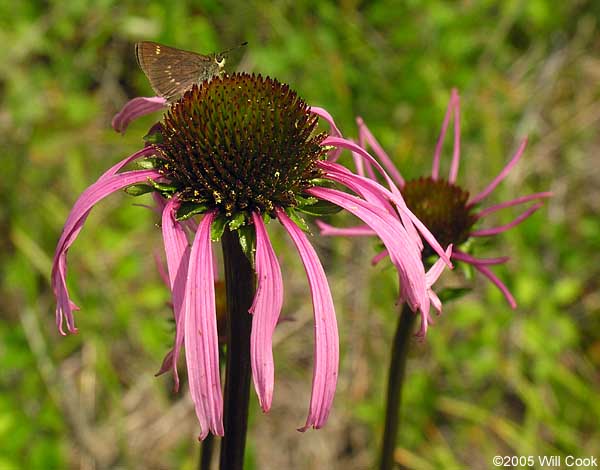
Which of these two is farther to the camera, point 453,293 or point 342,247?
point 342,247

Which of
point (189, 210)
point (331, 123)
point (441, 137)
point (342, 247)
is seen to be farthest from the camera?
point (342, 247)

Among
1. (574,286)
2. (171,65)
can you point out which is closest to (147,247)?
(574,286)

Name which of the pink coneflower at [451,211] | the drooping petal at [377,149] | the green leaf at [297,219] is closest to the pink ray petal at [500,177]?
the pink coneflower at [451,211]

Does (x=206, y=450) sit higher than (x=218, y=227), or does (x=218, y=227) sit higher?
(x=218, y=227)

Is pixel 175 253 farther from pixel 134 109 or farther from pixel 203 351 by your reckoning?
pixel 134 109

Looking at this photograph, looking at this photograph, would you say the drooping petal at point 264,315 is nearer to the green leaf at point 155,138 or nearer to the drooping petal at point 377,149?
the green leaf at point 155,138

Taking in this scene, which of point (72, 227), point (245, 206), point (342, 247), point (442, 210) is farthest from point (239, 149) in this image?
point (342, 247)

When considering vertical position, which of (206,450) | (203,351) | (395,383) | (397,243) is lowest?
(206,450)
